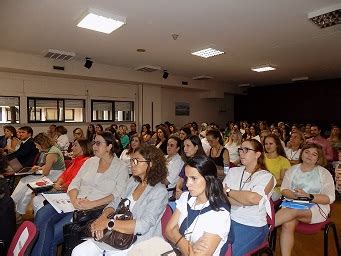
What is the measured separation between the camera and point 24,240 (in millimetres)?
1613

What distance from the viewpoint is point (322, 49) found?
5.80m

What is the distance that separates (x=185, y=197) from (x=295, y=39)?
179 inches

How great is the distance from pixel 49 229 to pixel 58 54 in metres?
4.65

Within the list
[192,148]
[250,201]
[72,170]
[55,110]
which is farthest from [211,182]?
[55,110]

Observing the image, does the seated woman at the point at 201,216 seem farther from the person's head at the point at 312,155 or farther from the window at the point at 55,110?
the window at the point at 55,110

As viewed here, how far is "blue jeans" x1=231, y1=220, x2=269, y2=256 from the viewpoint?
1934 millimetres

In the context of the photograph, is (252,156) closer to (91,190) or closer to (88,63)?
(91,190)

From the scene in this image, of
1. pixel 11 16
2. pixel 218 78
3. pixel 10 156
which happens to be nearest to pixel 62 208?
pixel 10 156

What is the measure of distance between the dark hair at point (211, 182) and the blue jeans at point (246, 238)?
47 cm

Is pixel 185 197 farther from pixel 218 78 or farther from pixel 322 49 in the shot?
pixel 218 78

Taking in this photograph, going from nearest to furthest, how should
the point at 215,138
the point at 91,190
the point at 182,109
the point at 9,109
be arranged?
the point at 91,190 → the point at 215,138 → the point at 9,109 → the point at 182,109

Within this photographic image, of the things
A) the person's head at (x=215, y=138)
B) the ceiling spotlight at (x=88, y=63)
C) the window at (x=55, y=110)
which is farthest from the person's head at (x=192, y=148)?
the window at (x=55, y=110)

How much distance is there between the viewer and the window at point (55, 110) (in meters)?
7.14

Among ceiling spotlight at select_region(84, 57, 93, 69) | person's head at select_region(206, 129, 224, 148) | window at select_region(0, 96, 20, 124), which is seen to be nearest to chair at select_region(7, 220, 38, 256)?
person's head at select_region(206, 129, 224, 148)
